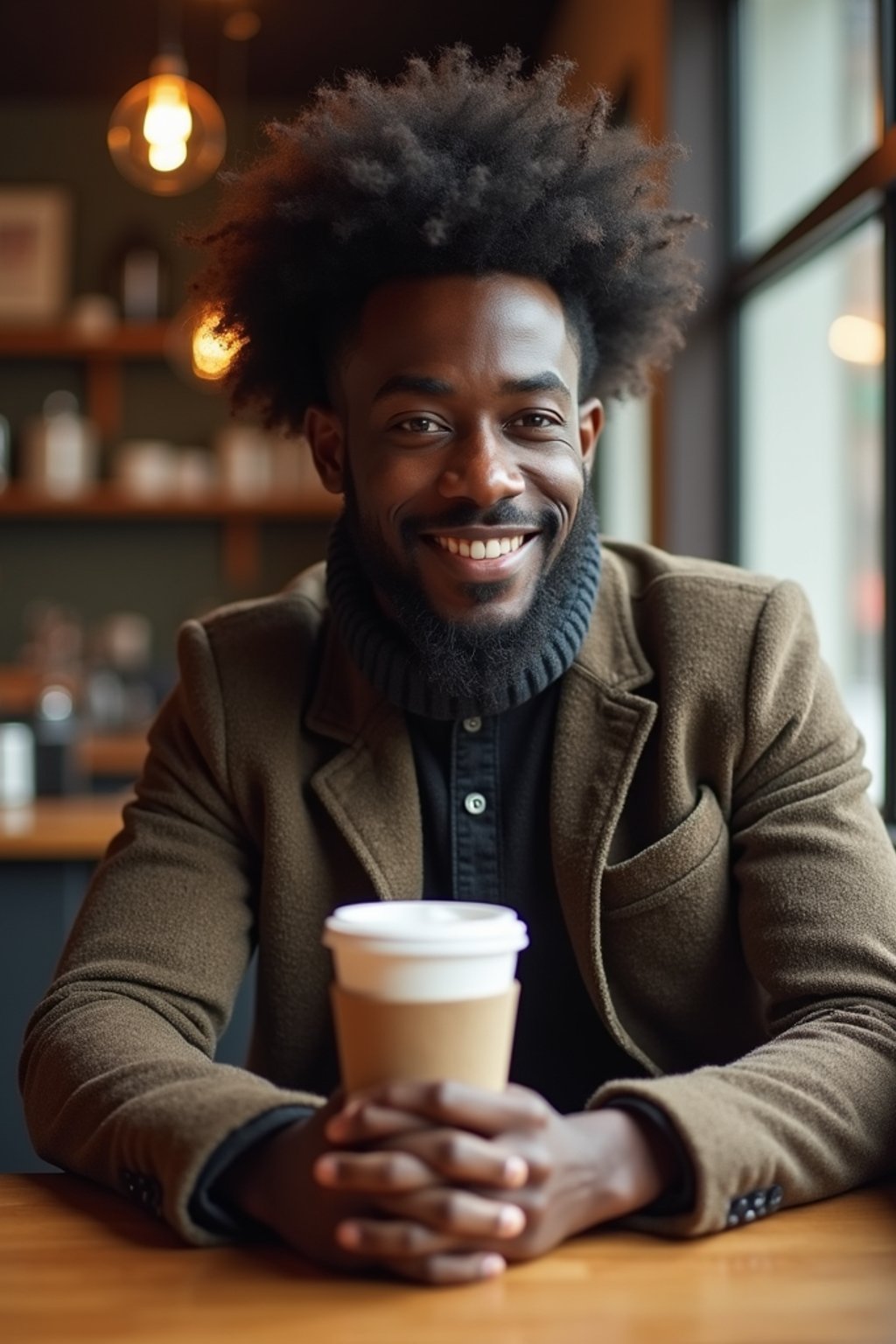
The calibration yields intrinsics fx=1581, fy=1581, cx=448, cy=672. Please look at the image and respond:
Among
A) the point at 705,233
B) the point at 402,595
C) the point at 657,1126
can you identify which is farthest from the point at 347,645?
the point at 705,233

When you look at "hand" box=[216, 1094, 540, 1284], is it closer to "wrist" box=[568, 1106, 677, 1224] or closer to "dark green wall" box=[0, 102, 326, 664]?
"wrist" box=[568, 1106, 677, 1224]

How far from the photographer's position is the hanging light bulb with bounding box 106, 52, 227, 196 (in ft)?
11.7

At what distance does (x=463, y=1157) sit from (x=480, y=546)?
24.5 inches

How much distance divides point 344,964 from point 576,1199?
227 millimetres

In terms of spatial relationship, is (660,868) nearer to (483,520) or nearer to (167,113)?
(483,520)

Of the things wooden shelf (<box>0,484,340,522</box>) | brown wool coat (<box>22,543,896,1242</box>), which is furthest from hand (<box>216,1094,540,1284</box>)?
wooden shelf (<box>0,484,340,522</box>)

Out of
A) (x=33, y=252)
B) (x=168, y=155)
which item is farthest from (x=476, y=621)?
(x=33, y=252)

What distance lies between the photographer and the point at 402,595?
1.46m

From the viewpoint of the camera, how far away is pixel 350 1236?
94 centimetres

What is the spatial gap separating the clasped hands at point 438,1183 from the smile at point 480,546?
0.56 meters

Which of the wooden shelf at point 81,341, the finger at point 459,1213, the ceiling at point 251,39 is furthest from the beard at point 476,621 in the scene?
the wooden shelf at point 81,341

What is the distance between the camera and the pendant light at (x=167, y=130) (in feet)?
11.7

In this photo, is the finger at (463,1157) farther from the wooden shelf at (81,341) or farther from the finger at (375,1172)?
the wooden shelf at (81,341)

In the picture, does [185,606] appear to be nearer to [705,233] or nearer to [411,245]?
[705,233]
